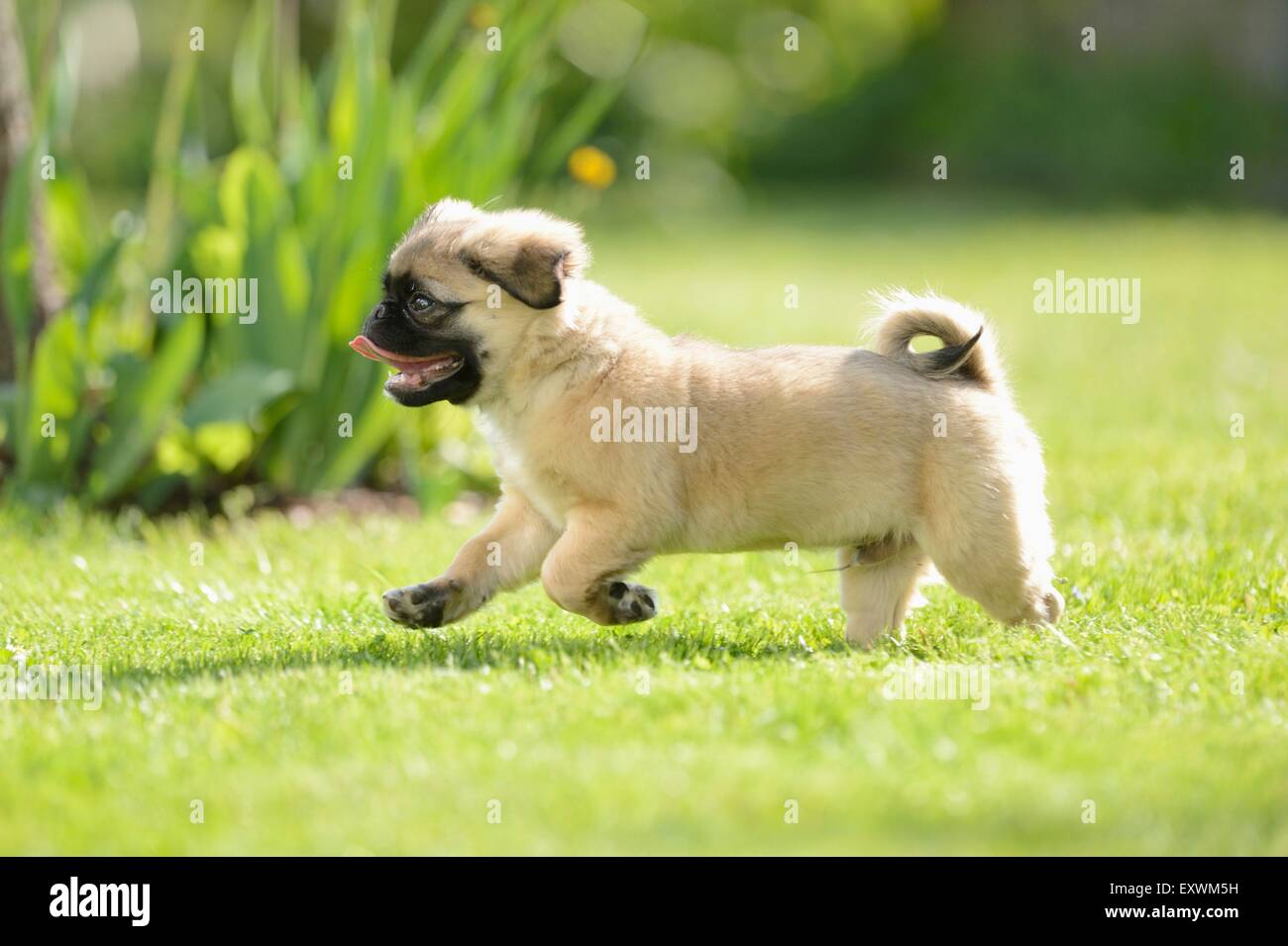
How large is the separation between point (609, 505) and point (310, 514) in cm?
272

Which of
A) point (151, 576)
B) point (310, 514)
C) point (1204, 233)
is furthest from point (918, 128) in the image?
point (151, 576)

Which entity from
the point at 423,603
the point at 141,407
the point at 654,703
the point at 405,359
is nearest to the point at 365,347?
the point at 405,359

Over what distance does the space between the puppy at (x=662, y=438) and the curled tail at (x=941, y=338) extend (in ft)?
0.04

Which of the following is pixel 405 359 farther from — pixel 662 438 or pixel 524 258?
pixel 662 438

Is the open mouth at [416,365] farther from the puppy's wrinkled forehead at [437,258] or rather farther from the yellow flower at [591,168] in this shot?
the yellow flower at [591,168]

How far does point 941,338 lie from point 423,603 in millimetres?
1703

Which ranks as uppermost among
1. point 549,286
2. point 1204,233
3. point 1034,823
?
point 1204,233

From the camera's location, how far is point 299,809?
3.24 meters

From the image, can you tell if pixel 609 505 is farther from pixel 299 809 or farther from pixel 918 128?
pixel 918 128

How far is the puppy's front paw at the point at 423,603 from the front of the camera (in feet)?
14.4

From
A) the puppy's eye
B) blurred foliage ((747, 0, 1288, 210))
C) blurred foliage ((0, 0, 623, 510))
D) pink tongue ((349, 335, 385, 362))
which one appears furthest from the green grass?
blurred foliage ((747, 0, 1288, 210))

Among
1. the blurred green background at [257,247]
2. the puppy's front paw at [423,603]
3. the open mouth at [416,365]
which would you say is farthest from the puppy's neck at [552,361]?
the blurred green background at [257,247]

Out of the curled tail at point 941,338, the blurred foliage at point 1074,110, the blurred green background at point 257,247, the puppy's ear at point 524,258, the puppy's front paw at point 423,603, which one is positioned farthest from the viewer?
the blurred foliage at point 1074,110

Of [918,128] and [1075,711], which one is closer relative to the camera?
[1075,711]
